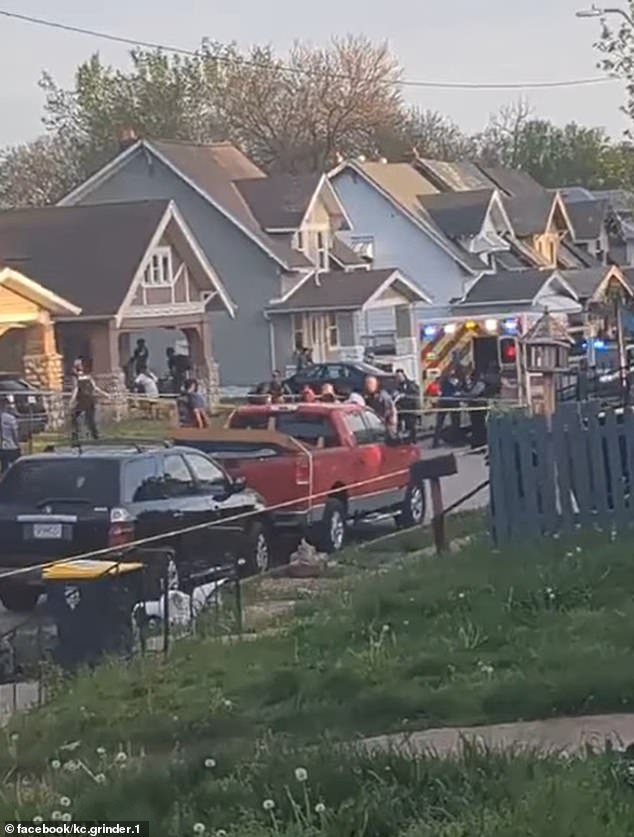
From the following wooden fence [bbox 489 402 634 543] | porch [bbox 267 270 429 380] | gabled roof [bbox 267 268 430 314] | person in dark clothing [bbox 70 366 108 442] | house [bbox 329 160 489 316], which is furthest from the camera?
house [bbox 329 160 489 316]

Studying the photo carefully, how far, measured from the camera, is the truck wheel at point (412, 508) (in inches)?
918

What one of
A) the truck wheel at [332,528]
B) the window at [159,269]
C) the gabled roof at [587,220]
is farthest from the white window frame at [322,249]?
the truck wheel at [332,528]

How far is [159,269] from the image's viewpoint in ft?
162

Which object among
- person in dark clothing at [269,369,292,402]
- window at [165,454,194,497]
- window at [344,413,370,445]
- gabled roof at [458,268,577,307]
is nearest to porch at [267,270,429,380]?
gabled roof at [458,268,577,307]

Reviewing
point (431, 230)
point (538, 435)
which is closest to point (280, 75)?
point (431, 230)

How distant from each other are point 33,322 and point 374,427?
22.2 meters

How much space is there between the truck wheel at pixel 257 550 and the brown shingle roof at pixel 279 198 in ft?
129

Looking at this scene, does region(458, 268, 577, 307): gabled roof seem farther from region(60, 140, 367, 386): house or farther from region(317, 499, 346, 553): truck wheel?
region(317, 499, 346, 553): truck wheel

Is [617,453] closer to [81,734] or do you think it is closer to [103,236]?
[81,734]

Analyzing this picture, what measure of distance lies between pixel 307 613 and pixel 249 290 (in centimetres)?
4548

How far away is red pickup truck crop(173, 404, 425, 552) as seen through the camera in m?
20.5

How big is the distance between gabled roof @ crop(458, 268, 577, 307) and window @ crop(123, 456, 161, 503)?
4516 cm

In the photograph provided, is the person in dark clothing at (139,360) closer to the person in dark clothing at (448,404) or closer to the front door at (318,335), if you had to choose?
the person in dark clothing at (448,404)

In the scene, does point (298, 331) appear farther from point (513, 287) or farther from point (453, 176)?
point (453, 176)
